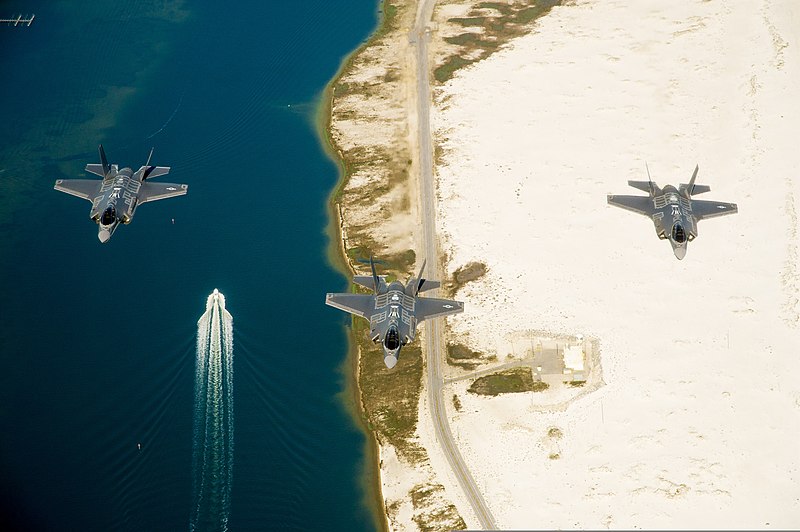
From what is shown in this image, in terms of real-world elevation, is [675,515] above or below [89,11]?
below

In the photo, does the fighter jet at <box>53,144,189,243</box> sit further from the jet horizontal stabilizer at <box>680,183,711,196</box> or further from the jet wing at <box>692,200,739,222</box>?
the jet wing at <box>692,200,739,222</box>

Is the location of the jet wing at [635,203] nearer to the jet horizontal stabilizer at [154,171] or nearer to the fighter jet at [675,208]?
the fighter jet at [675,208]

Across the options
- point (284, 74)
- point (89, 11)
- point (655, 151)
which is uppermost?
point (89, 11)

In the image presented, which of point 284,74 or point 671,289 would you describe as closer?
point 671,289

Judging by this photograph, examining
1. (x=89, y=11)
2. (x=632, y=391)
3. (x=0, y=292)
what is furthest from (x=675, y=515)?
(x=89, y=11)

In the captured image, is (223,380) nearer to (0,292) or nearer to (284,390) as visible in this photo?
(284,390)

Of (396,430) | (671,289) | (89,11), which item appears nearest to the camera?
(396,430)
